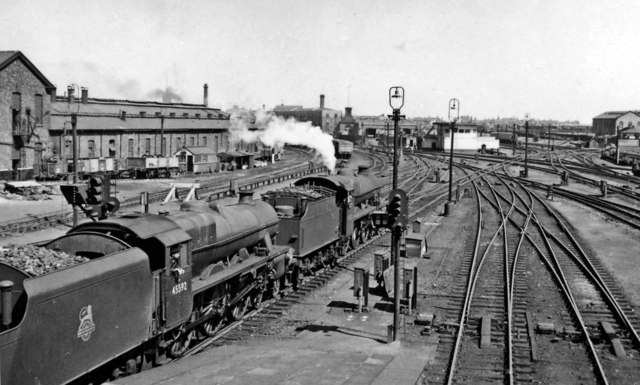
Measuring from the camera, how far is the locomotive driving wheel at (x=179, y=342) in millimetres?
13023

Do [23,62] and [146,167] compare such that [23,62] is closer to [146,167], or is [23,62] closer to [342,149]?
[146,167]

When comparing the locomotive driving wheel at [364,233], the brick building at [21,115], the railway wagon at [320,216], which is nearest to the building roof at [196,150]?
the brick building at [21,115]

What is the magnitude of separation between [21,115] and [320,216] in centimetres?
3684

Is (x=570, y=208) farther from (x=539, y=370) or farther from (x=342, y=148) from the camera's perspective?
(x=342, y=148)

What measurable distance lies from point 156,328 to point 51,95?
164 ft

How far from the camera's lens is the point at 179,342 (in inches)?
533

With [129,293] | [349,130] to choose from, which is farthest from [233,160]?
[349,130]

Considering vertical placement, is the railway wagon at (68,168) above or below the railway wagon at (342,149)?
below

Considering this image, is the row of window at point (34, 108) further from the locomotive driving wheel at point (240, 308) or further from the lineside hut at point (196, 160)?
the locomotive driving wheel at point (240, 308)

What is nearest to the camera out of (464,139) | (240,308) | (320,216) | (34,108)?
(240,308)

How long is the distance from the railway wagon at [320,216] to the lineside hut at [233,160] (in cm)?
4110

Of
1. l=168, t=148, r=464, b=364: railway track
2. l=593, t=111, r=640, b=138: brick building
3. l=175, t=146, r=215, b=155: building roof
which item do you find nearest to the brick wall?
l=175, t=146, r=215, b=155: building roof

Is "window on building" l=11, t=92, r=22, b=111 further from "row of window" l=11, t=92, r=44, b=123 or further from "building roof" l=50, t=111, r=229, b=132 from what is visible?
"building roof" l=50, t=111, r=229, b=132

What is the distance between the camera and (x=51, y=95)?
56344 millimetres
